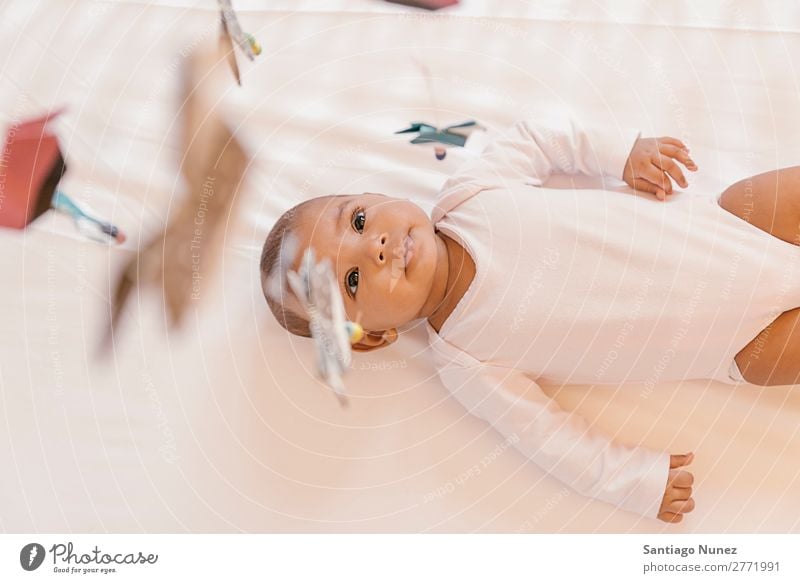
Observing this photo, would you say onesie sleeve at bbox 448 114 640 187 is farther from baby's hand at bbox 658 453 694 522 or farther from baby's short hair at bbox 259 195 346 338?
baby's hand at bbox 658 453 694 522

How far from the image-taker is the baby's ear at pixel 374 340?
634 millimetres

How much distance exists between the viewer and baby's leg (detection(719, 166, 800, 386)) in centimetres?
64

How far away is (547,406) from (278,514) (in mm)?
240

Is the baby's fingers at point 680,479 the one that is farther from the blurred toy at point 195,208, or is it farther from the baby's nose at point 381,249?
the blurred toy at point 195,208

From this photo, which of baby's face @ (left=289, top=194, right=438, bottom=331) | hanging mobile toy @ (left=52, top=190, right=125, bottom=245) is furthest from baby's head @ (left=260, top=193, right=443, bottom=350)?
hanging mobile toy @ (left=52, top=190, right=125, bottom=245)

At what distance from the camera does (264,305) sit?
2.17 feet

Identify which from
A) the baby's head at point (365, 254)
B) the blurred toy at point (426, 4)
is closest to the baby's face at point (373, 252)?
the baby's head at point (365, 254)

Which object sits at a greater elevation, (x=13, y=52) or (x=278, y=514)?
(x=13, y=52)

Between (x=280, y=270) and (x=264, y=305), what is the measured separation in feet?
0.19

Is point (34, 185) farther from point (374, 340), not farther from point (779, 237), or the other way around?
point (779, 237)

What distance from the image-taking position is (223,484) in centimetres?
63

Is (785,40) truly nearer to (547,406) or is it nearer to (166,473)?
(547,406)
